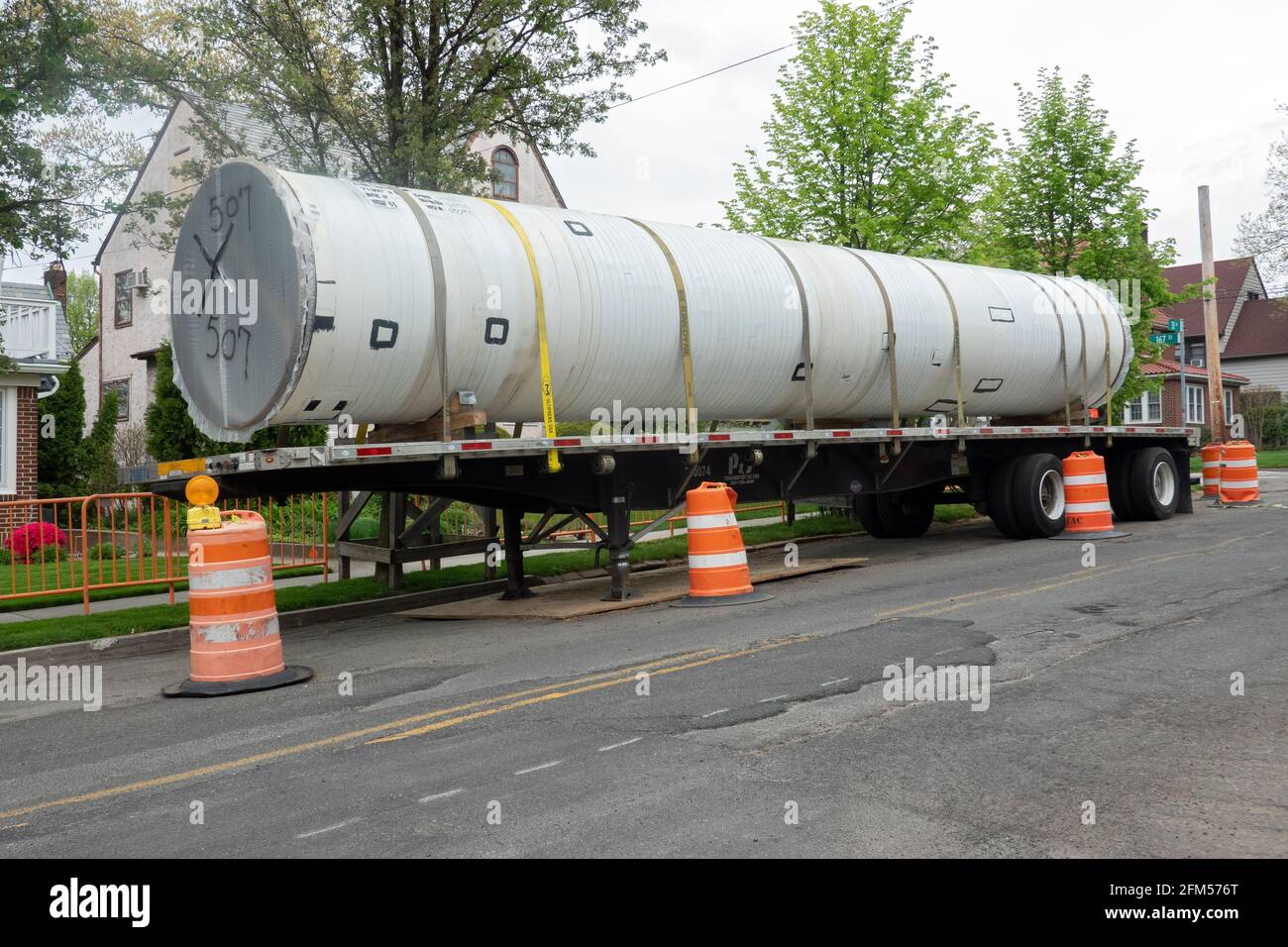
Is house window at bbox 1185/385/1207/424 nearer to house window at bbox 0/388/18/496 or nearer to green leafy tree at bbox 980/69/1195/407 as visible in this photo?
green leafy tree at bbox 980/69/1195/407

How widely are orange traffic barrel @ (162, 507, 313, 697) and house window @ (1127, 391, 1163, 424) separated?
4409 cm

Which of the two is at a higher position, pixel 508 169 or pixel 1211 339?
pixel 508 169

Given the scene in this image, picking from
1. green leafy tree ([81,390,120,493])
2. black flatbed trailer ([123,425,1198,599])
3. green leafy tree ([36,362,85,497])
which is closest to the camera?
black flatbed trailer ([123,425,1198,599])

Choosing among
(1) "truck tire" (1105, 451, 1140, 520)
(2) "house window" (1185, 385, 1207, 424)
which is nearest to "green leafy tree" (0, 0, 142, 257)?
(1) "truck tire" (1105, 451, 1140, 520)

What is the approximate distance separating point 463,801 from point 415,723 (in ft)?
5.13

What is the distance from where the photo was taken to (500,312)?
964 centimetres

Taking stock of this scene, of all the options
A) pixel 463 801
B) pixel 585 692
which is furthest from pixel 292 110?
pixel 463 801

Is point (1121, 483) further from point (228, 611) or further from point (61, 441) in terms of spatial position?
point (61, 441)

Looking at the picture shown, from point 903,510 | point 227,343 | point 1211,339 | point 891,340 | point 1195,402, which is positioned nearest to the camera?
point 227,343

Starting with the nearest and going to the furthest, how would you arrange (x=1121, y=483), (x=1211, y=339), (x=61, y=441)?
(x=1121, y=483)
(x=61, y=441)
(x=1211, y=339)

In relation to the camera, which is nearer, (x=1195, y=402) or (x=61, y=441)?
(x=61, y=441)

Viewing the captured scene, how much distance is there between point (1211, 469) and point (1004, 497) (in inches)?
357

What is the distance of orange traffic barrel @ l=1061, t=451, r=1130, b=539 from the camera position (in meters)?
15.3

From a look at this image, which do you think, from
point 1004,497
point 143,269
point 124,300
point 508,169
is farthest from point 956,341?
point 124,300
